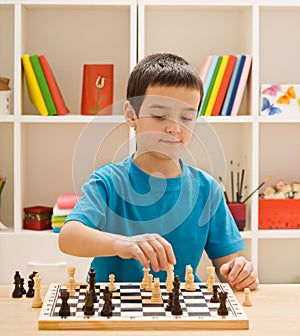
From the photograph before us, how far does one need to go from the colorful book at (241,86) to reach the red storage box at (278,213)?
1.43ft

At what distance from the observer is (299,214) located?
119 inches

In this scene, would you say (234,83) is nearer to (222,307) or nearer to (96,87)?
(96,87)

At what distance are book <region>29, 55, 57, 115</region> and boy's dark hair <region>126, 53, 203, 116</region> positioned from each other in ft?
3.84

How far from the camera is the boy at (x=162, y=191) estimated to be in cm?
170

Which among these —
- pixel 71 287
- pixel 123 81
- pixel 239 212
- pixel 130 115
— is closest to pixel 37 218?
pixel 123 81

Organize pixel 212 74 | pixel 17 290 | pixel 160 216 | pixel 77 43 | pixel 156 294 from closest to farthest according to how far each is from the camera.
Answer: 1. pixel 156 294
2. pixel 17 290
3. pixel 160 216
4. pixel 212 74
5. pixel 77 43

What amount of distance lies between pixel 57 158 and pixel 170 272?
70.6 inches

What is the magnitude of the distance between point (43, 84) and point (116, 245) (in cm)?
164

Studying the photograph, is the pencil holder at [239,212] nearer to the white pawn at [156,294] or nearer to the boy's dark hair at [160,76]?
the boy's dark hair at [160,76]

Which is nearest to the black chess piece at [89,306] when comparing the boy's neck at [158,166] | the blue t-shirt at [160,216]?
the blue t-shirt at [160,216]

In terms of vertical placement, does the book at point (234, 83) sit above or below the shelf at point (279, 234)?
above

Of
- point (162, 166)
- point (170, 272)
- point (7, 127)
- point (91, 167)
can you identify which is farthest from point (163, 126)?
point (7, 127)

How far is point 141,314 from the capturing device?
130 centimetres

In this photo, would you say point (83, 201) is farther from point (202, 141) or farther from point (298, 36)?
point (298, 36)
